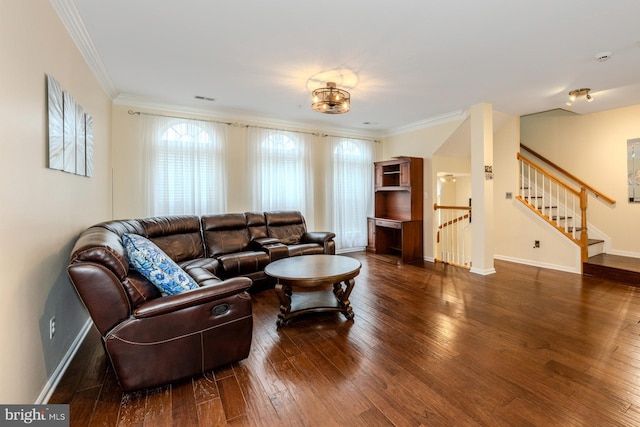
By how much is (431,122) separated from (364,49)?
3092mm

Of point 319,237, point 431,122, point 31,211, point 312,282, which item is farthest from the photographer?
point 431,122

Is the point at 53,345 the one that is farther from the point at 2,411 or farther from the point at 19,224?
the point at 19,224

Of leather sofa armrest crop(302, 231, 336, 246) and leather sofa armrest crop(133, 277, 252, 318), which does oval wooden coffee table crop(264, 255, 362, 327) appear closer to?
leather sofa armrest crop(133, 277, 252, 318)

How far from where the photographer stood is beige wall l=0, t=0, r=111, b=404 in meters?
1.43

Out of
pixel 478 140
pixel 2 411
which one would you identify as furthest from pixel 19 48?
pixel 478 140

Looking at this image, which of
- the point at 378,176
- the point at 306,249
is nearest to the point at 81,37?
the point at 306,249

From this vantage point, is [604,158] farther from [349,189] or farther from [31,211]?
[31,211]

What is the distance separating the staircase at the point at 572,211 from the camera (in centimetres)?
414

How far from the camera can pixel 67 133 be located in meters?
2.20

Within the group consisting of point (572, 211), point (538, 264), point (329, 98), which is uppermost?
point (329, 98)

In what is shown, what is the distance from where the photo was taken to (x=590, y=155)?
5.20 m

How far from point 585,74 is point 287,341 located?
4529mm

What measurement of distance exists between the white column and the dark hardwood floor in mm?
1220

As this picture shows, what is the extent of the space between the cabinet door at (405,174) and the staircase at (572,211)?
1969mm
